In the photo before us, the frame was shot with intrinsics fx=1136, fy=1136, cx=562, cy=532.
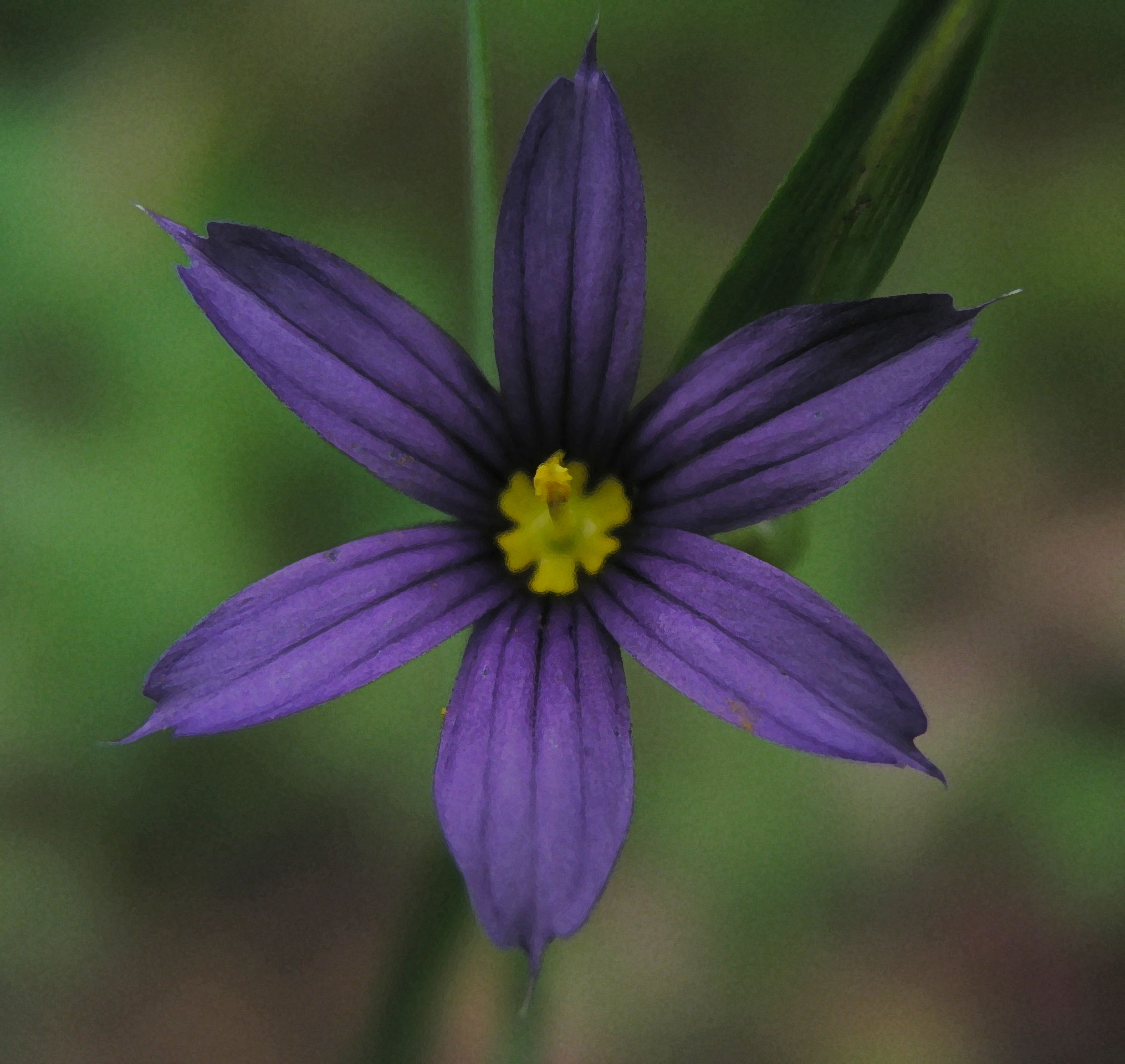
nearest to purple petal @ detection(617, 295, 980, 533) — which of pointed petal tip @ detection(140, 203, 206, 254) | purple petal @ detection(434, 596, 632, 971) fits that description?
purple petal @ detection(434, 596, 632, 971)

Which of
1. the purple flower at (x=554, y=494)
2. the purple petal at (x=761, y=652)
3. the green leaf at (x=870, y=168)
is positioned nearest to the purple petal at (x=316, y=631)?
the purple flower at (x=554, y=494)

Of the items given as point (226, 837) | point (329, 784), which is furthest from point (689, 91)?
point (226, 837)

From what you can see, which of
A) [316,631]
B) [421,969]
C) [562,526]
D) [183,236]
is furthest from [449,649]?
[183,236]

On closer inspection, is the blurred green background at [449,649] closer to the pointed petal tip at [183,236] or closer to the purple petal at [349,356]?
the purple petal at [349,356]

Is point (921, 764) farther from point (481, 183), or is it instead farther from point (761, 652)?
point (481, 183)

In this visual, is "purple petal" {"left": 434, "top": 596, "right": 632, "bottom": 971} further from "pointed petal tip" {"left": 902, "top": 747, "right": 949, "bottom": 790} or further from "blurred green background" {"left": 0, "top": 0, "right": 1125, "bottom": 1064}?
"blurred green background" {"left": 0, "top": 0, "right": 1125, "bottom": 1064}

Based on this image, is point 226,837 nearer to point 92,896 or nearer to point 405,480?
point 92,896
